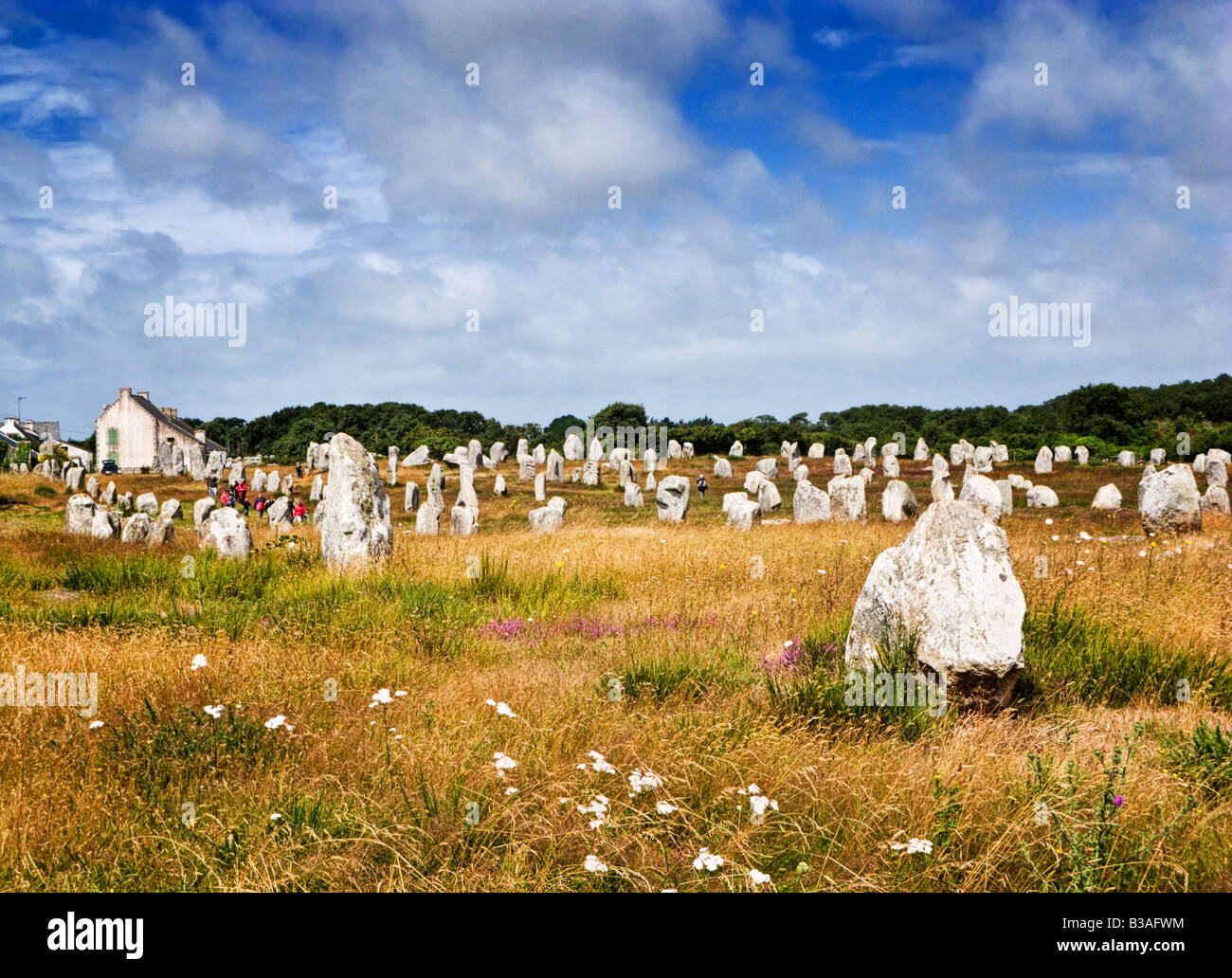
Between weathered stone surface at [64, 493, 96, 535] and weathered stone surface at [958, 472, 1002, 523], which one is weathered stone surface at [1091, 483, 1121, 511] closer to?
weathered stone surface at [958, 472, 1002, 523]

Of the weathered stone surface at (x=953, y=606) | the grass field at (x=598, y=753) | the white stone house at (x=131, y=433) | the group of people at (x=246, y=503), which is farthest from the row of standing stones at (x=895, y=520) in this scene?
the white stone house at (x=131, y=433)

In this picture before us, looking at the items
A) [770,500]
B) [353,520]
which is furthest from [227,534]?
[770,500]

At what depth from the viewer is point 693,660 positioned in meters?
6.47

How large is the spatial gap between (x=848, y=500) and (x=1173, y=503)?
8.67m

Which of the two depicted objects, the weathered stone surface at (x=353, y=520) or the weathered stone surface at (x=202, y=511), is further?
the weathered stone surface at (x=202, y=511)

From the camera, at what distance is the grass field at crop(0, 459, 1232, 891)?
11.9 feet

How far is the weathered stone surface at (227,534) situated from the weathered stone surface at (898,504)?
17.7m

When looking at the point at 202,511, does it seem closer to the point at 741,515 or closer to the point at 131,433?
the point at 741,515

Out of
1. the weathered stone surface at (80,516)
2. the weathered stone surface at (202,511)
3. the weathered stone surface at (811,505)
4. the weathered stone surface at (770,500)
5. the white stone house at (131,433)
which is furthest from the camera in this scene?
the white stone house at (131,433)

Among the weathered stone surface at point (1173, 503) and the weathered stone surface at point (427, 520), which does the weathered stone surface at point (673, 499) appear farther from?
the weathered stone surface at point (1173, 503)

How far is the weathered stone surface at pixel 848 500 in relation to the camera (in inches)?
958

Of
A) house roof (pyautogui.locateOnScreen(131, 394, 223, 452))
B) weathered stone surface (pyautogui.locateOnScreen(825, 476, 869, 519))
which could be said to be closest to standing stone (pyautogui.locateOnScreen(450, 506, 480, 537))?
weathered stone surface (pyautogui.locateOnScreen(825, 476, 869, 519))

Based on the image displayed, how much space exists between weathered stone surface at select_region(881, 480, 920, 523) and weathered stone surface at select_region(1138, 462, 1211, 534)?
6853mm
